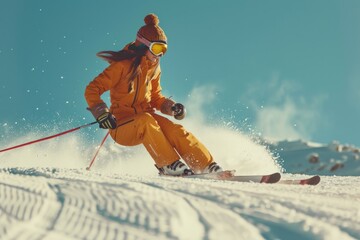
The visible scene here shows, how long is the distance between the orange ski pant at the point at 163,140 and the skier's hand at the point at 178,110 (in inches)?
14.2

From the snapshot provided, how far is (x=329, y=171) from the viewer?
474 inches

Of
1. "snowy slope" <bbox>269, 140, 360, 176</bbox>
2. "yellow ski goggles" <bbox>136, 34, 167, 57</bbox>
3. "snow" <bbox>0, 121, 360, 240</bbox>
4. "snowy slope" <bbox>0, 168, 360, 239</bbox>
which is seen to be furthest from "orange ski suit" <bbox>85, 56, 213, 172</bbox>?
"snowy slope" <bbox>269, 140, 360, 176</bbox>

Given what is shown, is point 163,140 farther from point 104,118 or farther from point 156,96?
point 156,96

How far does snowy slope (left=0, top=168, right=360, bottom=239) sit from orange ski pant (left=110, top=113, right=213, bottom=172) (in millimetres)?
1976

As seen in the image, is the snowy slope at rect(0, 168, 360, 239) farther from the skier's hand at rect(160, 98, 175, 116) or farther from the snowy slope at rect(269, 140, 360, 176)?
the snowy slope at rect(269, 140, 360, 176)

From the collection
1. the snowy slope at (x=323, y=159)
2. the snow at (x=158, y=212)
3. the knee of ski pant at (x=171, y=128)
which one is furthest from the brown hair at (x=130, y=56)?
the snowy slope at (x=323, y=159)

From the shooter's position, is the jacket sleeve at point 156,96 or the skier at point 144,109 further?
the jacket sleeve at point 156,96

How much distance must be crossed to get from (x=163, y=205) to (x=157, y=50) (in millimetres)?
3062

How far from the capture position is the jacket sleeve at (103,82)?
4.59 metres

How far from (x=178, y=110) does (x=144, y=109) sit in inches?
14.1

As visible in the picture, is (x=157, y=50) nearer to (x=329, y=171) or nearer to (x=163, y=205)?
(x=163, y=205)

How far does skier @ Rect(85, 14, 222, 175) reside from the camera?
4.39 meters

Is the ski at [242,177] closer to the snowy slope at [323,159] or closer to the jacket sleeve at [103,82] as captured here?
the jacket sleeve at [103,82]

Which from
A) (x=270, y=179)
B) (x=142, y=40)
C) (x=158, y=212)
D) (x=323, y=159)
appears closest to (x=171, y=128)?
(x=142, y=40)
